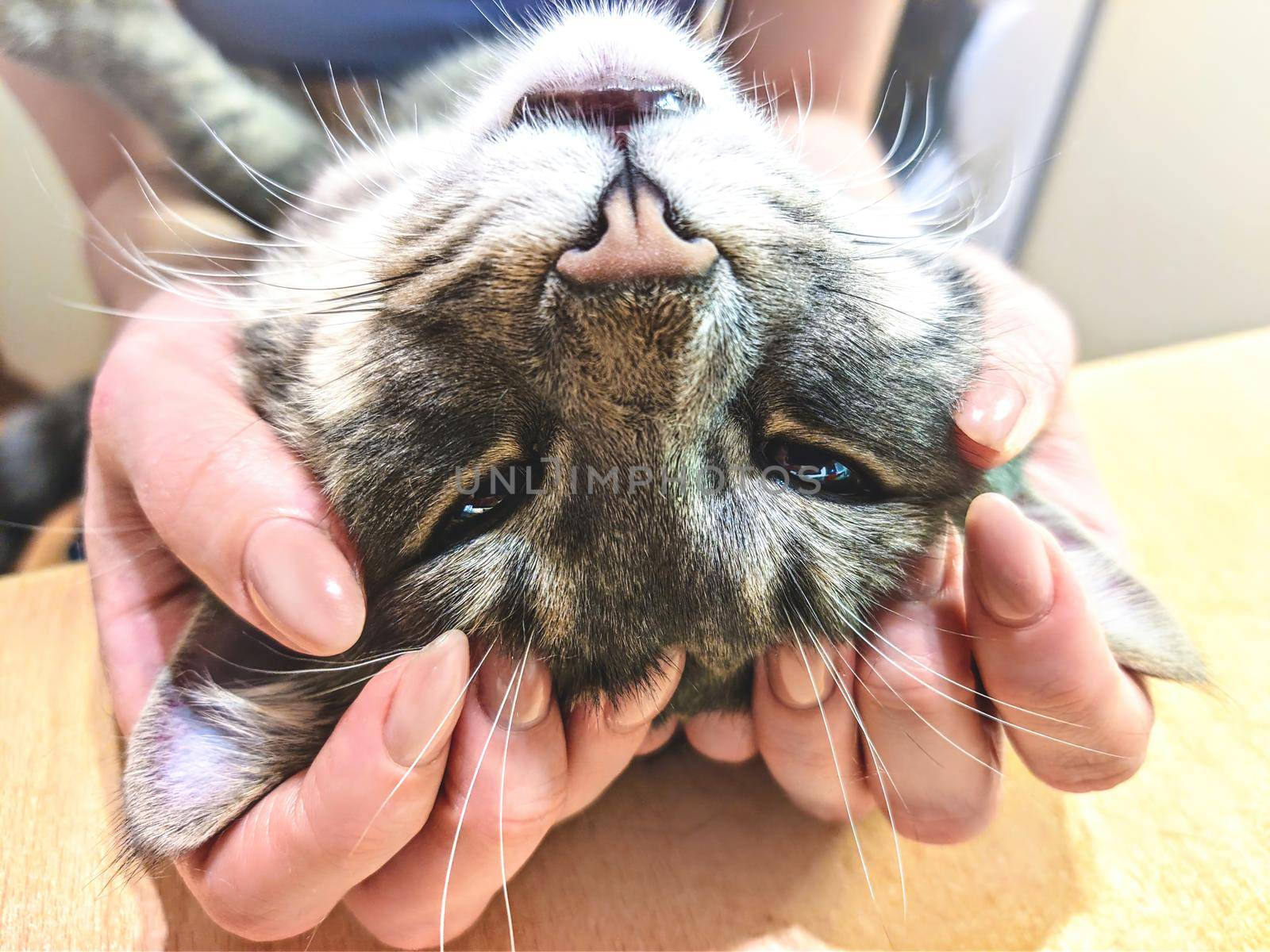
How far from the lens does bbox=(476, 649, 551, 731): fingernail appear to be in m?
1.22

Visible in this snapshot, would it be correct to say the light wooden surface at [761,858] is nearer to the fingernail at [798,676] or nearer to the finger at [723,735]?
the finger at [723,735]

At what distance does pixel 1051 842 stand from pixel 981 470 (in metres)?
0.74

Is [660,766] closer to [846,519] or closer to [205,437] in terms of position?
[846,519]

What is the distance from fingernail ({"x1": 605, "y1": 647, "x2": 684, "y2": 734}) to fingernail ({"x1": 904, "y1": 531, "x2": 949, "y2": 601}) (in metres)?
0.40

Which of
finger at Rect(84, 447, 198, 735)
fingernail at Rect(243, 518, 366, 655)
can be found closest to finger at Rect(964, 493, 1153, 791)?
fingernail at Rect(243, 518, 366, 655)

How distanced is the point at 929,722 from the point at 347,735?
3.02 ft

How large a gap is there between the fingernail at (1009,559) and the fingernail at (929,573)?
0.11 meters

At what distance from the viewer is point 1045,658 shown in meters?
1.26

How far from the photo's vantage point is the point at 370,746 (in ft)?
3.88

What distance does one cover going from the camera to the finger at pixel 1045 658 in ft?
3.92

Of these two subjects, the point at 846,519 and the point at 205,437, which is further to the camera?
the point at 205,437

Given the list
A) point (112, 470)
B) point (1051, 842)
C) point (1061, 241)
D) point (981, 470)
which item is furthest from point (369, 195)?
point (1061, 241)

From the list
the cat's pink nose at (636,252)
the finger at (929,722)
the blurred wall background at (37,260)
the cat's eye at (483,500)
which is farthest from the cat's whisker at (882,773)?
the blurred wall background at (37,260)

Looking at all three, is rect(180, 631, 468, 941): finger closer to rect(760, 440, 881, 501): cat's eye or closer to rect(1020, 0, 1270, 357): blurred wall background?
rect(760, 440, 881, 501): cat's eye
